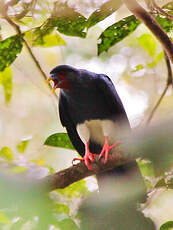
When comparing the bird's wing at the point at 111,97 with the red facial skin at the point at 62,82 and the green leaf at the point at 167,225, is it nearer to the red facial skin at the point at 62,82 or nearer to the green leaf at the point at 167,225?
the red facial skin at the point at 62,82

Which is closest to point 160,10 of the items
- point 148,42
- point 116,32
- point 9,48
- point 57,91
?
point 116,32

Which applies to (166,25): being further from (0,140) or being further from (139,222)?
(0,140)

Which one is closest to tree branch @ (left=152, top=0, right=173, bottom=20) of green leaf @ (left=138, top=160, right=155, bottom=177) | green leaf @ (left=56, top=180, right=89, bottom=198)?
green leaf @ (left=138, top=160, right=155, bottom=177)

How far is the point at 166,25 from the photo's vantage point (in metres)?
2.70

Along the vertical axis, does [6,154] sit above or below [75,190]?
above

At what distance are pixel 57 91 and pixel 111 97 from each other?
2990 mm

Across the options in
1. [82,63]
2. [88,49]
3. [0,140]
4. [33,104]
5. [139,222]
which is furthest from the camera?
[33,104]

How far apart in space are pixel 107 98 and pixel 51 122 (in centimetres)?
419

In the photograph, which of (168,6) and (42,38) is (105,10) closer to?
(168,6)

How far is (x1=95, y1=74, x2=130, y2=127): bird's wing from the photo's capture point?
3.62m

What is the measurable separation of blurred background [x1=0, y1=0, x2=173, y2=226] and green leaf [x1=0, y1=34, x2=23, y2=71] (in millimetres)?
228

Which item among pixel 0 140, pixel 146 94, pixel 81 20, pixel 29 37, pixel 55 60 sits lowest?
pixel 0 140

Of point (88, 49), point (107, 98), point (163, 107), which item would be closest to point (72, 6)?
point (107, 98)

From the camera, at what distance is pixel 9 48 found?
2742 mm
